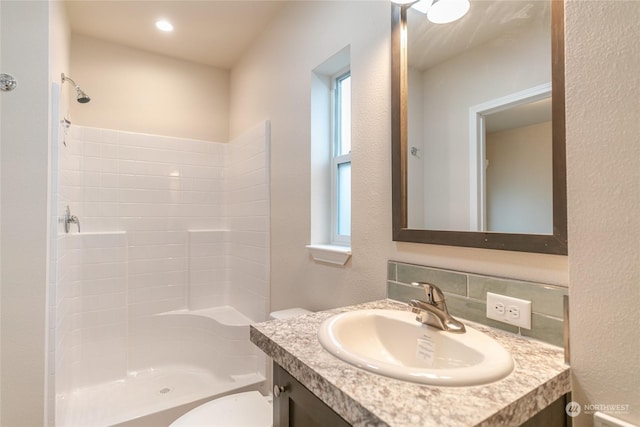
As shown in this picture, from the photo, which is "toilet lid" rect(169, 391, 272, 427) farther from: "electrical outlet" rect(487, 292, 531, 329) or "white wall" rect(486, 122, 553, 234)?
"white wall" rect(486, 122, 553, 234)

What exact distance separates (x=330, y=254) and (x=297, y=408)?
0.86m

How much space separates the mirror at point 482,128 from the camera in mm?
850

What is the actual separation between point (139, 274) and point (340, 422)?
251cm

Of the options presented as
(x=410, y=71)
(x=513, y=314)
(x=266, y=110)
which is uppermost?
(x=266, y=110)

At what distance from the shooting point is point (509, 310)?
893 mm

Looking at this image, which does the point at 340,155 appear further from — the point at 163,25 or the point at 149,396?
the point at 149,396

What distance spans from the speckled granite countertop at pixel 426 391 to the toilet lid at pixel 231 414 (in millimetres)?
777

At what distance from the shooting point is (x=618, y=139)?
2.23ft

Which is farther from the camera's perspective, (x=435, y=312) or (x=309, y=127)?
(x=309, y=127)


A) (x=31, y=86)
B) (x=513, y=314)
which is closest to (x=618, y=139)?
(x=513, y=314)

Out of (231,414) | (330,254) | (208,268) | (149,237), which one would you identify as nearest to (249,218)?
(208,268)

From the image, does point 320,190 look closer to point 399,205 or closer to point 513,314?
point 399,205

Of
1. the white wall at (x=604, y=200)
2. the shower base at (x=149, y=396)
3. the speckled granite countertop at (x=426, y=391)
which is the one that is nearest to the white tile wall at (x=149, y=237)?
the shower base at (x=149, y=396)

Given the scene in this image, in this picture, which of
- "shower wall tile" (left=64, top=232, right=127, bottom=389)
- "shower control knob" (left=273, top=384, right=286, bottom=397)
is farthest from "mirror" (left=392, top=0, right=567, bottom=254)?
"shower wall tile" (left=64, top=232, right=127, bottom=389)
